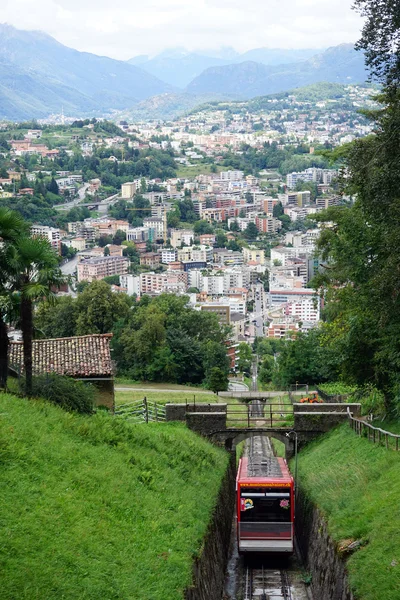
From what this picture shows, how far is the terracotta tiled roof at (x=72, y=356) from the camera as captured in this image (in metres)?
22.0

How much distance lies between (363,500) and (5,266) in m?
7.28

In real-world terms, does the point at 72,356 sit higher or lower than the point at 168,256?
higher

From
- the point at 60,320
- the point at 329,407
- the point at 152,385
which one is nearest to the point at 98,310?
the point at 60,320

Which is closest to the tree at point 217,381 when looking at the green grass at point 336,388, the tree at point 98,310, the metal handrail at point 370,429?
the green grass at point 336,388

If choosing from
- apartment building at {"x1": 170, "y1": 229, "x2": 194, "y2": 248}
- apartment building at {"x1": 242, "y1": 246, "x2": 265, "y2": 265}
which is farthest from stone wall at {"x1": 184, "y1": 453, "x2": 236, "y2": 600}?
apartment building at {"x1": 170, "y1": 229, "x2": 194, "y2": 248}

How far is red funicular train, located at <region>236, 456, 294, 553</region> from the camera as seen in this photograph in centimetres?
1678

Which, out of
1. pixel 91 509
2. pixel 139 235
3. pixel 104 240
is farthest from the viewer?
pixel 139 235

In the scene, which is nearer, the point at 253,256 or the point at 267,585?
the point at 267,585

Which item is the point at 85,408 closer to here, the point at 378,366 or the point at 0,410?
the point at 0,410

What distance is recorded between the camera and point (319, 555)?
1501 centimetres

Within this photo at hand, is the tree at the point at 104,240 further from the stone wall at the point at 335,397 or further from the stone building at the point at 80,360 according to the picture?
the stone building at the point at 80,360

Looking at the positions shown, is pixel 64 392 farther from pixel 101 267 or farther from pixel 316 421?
pixel 101 267

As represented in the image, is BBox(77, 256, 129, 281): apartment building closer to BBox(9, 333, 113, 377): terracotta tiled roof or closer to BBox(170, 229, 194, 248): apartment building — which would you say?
BBox(170, 229, 194, 248): apartment building

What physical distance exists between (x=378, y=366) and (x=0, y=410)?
9.11 meters
